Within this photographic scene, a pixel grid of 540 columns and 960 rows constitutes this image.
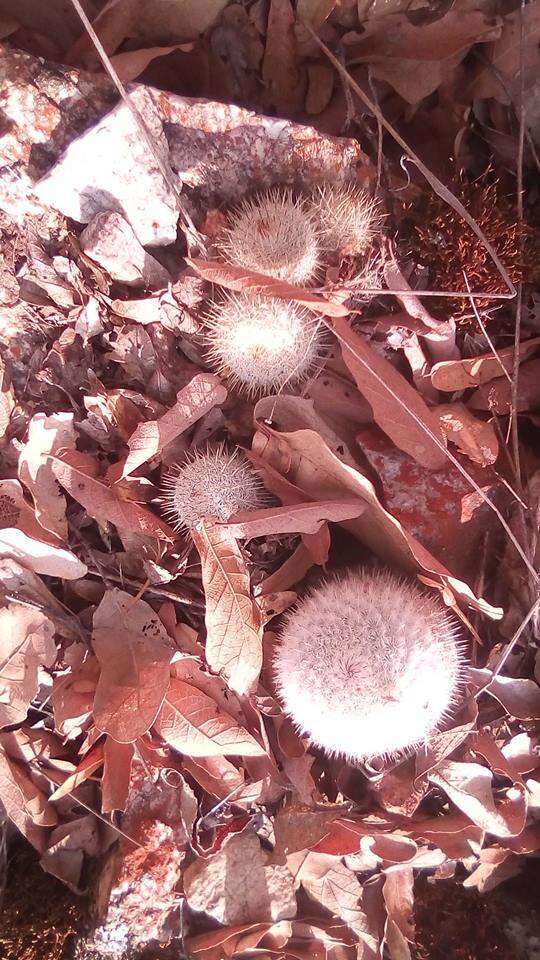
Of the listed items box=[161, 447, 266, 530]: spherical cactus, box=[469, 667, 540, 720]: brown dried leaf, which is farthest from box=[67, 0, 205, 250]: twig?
box=[469, 667, 540, 720]: brown dried leaf

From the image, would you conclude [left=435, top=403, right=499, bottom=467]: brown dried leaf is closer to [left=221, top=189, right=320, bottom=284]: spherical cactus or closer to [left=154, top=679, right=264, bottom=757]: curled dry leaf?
[left=221, top=189, right=320, bottom=284]: spherical cactus

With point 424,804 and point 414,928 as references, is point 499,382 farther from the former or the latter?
point 414,928

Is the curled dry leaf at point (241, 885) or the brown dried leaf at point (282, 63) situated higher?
the brown dried leaf at point (282, 63)

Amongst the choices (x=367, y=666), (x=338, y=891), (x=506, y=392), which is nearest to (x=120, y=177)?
(x=506, y=392)

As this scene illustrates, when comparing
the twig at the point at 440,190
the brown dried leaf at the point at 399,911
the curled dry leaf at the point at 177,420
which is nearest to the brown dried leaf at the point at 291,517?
the curled dry leaf at the point at 177,420

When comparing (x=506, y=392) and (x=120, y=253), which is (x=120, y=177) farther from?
(x=506, y=392)

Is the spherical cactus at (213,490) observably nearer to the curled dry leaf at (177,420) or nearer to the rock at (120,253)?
the curled dry leaf at (177,420)
